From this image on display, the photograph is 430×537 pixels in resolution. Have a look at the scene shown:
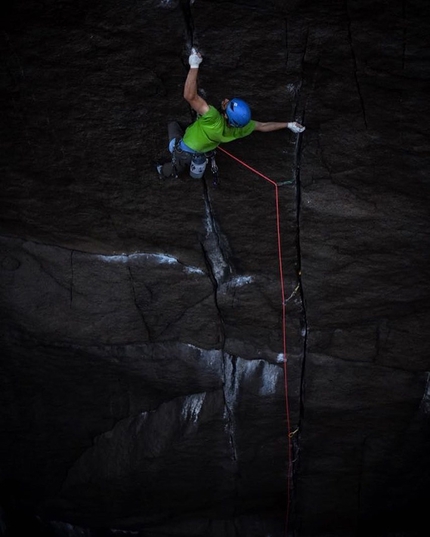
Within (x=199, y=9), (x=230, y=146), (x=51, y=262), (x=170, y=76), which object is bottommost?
(x=51, y=262)

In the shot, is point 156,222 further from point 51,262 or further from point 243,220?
point 51,262

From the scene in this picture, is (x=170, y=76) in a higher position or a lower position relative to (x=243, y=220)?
higher

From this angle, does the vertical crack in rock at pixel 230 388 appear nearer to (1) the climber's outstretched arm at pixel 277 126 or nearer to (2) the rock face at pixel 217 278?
(2) the rock face at pixel 217 278

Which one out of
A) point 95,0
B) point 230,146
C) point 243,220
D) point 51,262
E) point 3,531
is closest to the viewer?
point 95,0

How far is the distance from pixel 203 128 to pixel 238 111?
0.38m

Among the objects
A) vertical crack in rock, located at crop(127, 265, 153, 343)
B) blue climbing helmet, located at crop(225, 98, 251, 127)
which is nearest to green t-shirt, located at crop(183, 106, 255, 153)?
blue climbing helmet, located at crop(225, 98, 251, 127)

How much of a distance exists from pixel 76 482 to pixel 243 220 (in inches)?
196

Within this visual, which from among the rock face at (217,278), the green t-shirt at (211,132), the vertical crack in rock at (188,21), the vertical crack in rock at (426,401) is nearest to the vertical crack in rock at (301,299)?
the rock face at (217,278)

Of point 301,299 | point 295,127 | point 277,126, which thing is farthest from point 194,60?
point 301,299

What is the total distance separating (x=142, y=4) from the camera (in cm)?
452

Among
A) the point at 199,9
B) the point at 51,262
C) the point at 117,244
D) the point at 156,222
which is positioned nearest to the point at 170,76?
the point at 199,9

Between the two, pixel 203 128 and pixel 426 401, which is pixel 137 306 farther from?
pixel 426 401

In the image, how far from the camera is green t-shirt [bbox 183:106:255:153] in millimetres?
4750

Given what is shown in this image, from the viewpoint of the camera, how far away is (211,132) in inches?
190
